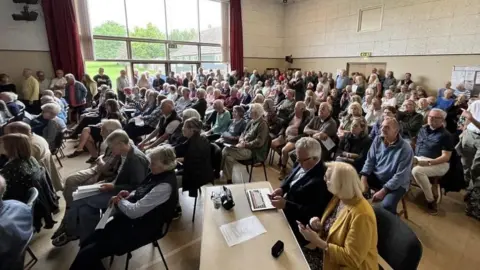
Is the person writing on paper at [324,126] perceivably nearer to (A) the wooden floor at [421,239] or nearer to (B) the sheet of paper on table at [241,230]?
(A) the wooden floor at [421,239]

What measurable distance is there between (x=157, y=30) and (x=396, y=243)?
32.6 ft

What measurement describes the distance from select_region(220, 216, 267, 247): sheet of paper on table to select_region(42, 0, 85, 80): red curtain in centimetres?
818

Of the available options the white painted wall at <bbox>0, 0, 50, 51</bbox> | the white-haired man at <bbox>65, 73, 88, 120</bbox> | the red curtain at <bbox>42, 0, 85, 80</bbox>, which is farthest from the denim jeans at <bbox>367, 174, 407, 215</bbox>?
the white painted wall at <bbox>0, 0, 50, 51</bbox>

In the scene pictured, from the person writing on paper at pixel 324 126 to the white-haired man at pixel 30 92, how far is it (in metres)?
7.02

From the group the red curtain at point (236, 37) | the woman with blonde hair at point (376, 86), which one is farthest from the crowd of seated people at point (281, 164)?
the red curtain at point (236, 37)

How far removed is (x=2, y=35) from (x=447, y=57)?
1195 centimetres

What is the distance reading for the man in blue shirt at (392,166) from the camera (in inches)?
91.3

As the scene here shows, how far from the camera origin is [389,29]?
836 cm

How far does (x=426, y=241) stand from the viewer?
8.14ft

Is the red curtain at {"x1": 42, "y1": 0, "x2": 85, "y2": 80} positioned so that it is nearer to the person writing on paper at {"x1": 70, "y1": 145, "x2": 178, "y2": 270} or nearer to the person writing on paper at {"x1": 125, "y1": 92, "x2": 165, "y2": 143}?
the person writing on paper at {"x1": 125, "y1": 92, "x2": 165, "y2": 143}

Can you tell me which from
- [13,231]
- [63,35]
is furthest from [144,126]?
[63,35]

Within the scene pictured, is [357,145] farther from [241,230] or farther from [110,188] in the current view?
[110,188]

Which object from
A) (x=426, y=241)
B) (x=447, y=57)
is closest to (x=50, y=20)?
(x=426, y=241)

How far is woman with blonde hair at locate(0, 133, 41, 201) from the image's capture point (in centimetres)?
206
